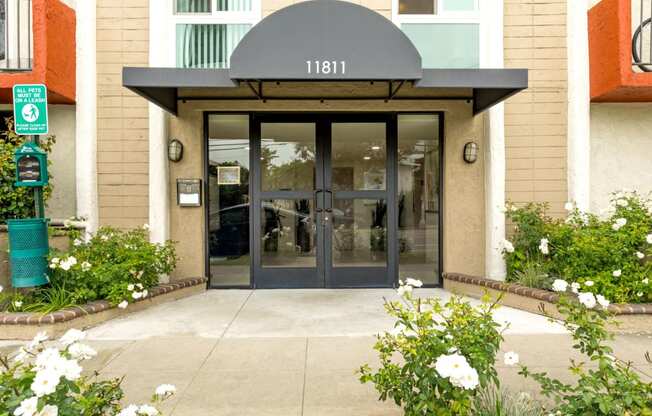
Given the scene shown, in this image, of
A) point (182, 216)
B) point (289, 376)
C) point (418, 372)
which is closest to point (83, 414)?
point (418, 372)

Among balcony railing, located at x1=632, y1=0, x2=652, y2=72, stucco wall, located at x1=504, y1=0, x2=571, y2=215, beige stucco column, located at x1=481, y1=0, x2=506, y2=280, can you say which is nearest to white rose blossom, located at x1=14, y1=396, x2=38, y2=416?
beige stucco column, located at x1=481, y1=0, x2=506, y2=280

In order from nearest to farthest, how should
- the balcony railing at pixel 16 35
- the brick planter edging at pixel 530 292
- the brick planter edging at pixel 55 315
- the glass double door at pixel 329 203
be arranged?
1. the brick planter edging at pixel 55 315
2. the brick planter edging at pixel 530 292
3. the balcony railing at pixel 16 35
4. the glass double door at pixel 329 203

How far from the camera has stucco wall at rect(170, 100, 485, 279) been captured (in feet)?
21.4

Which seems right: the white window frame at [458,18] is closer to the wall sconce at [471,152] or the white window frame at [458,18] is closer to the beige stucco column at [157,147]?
the wall sconce at [471,152]

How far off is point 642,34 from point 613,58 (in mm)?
1005

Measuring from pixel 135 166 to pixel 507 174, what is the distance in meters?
5.69

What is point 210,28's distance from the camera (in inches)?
257

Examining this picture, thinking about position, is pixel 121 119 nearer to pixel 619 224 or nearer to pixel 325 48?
pixel 325 48

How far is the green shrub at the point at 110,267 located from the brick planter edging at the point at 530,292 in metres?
4.30

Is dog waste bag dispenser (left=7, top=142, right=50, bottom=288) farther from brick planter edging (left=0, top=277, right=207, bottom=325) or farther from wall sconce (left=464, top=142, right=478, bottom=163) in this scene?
wall sconce (left=464, top=142, right=478, bottom=163)

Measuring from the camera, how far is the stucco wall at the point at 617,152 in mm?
6457

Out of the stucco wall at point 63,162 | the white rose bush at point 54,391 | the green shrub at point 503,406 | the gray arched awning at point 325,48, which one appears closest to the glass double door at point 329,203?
the gray arched awning at point 325,48

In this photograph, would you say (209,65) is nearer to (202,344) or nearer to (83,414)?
(202,344)

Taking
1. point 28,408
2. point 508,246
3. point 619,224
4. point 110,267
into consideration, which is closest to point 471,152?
point 508,246
